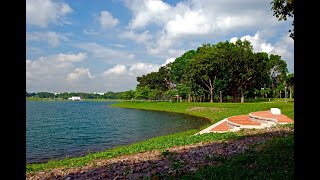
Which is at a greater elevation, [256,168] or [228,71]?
[228,71]

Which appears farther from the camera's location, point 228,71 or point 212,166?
point 228,71

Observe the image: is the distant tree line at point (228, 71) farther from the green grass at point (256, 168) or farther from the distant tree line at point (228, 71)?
the green grass at point (256, 168)

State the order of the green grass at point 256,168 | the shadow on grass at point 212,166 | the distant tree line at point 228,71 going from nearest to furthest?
the green grass at point 256,168, the shadow on grass at point 212,166, the distant tree line at point 228,71

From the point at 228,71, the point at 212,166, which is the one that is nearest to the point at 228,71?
the point at 228,71

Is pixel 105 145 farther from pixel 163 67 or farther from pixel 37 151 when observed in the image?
pixel 163 67

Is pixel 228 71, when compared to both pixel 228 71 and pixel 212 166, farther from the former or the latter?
pixel 212 166

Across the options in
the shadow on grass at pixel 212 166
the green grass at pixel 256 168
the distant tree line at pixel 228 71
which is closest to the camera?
the green grass at pixel 256 168

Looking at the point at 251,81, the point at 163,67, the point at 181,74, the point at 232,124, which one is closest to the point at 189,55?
the point at 181,74

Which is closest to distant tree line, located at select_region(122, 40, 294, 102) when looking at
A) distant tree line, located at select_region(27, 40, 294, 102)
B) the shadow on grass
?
distant tree line, located at select_region(27, 40, 294, 102)

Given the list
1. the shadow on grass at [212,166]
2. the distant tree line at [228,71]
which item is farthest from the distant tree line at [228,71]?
the shadow on grass at [212,166]

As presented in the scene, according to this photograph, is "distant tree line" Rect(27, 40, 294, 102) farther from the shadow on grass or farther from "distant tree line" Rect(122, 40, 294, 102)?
the shadow on grass

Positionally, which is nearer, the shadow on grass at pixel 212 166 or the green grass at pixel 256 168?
the green grass at pixel 256 168
